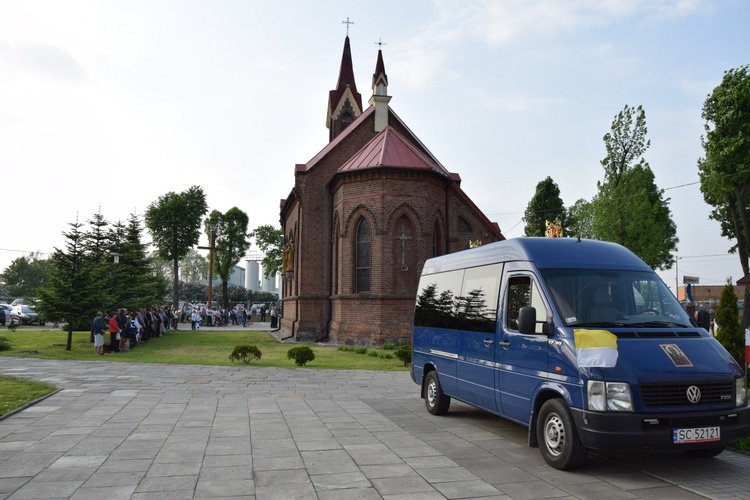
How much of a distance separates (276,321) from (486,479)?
125ft

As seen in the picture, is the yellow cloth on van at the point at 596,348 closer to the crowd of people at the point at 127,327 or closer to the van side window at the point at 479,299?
the van side window at the point at 479,299

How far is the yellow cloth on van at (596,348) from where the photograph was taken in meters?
5.81

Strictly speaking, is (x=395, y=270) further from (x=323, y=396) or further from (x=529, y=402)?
(x=529, y=402)

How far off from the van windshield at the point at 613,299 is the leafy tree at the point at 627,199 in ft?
109

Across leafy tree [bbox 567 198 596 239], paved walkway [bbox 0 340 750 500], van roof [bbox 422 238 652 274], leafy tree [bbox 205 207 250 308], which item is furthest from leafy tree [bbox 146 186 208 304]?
van roof [bbox 422 238 652 274]

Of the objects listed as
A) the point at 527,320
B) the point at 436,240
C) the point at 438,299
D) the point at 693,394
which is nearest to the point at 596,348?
the point at 527,320

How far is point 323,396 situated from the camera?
38.1 ft

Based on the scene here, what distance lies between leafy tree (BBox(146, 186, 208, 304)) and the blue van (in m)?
54.4

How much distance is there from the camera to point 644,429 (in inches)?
223

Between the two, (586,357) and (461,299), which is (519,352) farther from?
(461,299)

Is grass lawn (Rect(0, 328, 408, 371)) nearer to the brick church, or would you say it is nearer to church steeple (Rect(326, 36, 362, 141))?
the brick church

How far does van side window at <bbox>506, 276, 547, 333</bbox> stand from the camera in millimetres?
6891

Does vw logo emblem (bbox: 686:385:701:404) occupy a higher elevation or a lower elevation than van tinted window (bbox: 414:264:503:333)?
lower

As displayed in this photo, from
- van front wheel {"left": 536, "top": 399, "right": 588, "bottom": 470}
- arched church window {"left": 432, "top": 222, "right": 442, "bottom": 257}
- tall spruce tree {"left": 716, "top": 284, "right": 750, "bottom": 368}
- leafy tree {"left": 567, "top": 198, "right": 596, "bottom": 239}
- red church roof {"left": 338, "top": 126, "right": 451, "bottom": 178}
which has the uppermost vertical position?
leafy tree {"left": 567, "top": 198, "right": 596, "bottom": 239}
